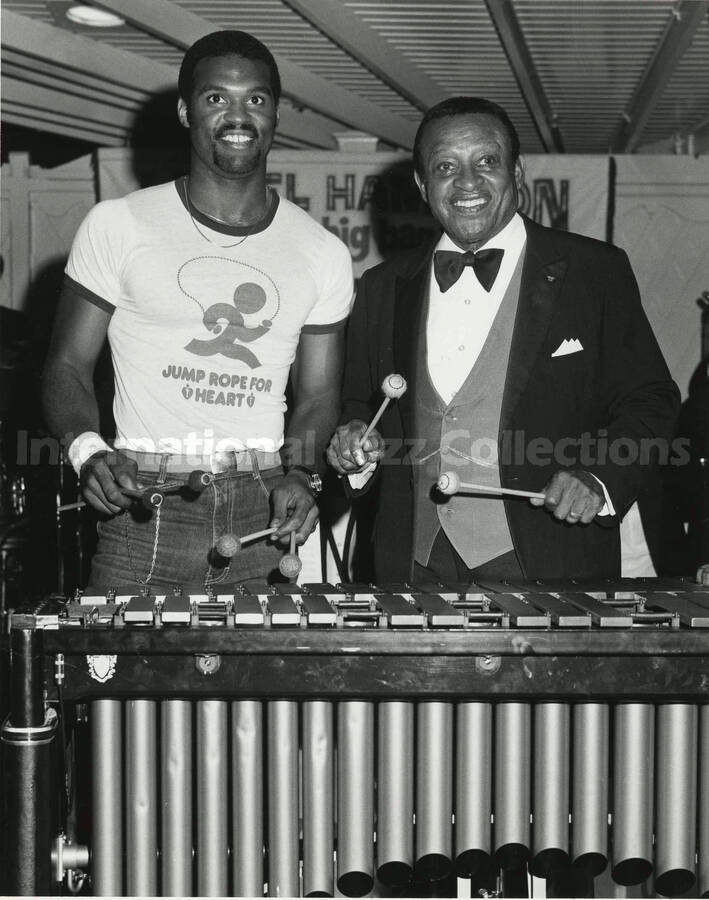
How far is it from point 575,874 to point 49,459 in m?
3.37

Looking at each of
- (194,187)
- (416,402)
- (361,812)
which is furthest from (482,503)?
(194,187)

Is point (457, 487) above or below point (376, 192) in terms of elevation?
below

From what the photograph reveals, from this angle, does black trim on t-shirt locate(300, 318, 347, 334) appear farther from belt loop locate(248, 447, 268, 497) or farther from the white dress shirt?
belt loop locate(248, 447, 268, 497)

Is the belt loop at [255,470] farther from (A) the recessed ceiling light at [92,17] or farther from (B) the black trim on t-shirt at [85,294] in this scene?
(A) the recessed ceiling light at [92,17]

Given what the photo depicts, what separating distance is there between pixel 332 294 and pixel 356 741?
4.00 feet

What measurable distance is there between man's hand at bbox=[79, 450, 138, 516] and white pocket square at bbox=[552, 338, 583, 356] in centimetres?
102

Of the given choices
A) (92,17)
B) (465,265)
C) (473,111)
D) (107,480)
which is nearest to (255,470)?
(107,480)

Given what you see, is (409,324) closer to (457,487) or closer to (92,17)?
(457,487)

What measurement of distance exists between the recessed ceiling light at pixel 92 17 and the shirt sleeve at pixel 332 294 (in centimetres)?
275

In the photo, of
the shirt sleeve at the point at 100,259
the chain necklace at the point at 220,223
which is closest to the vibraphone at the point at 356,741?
the shirt sleeve at the point at 100,259

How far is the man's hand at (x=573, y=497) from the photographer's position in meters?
2.38

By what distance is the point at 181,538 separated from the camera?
2.57 m

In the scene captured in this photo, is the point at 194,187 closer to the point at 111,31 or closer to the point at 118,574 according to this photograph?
the point at 118,574

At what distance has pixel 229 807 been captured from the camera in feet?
6.86
